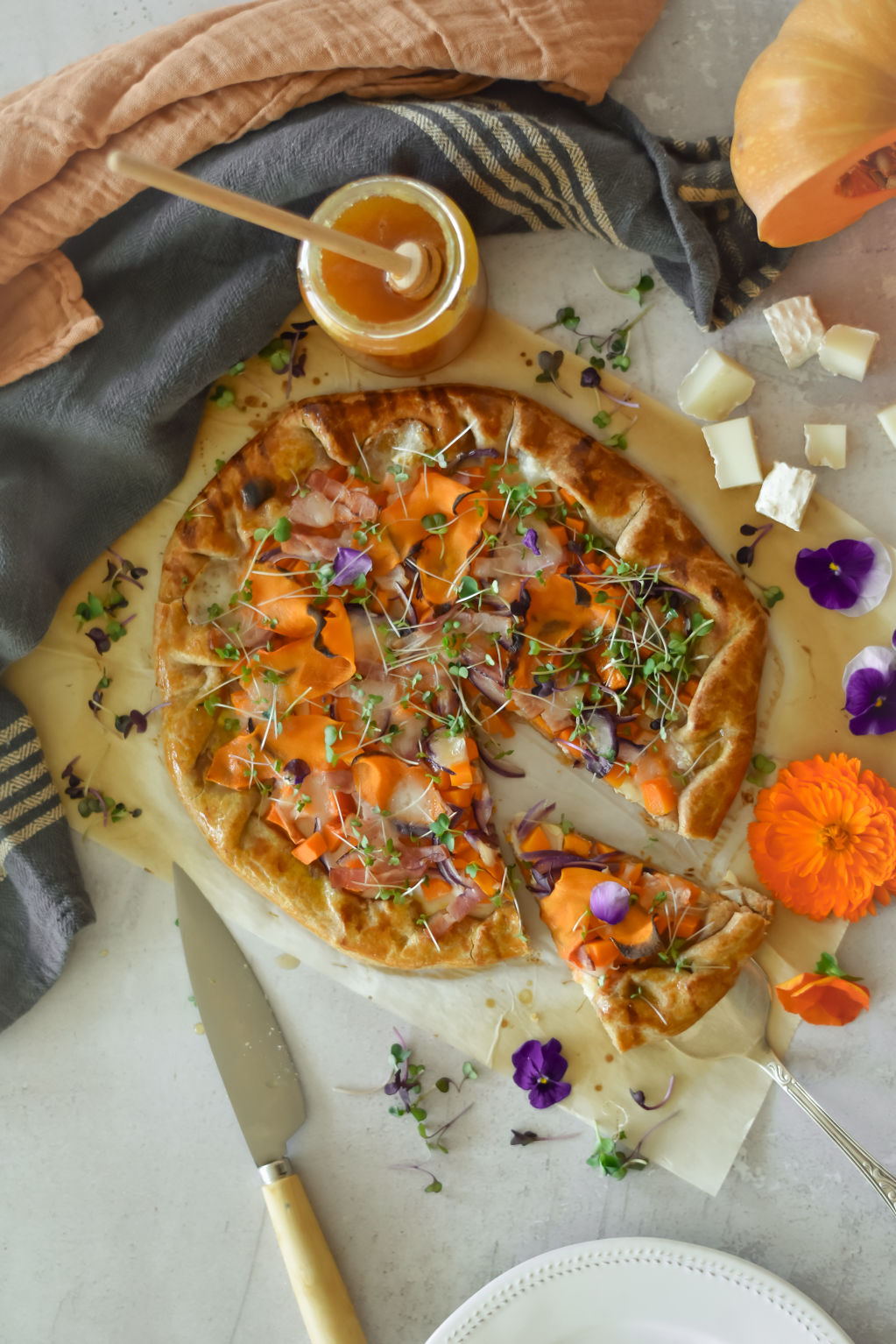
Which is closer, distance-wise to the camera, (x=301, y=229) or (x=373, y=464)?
(x=301, y=229)

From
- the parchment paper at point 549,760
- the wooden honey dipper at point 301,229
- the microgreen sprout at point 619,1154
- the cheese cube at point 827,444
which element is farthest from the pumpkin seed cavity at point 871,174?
the microgreen sprout at point 619,1154

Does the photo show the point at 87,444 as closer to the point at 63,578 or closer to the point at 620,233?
the point at 63,578

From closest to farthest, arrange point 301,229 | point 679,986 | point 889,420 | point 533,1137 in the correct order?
point 301,229 → point 679,986 → point 889,420 → point 533,1137

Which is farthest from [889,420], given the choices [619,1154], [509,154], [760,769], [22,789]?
[22,789]

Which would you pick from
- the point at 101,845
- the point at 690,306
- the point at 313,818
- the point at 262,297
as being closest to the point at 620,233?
the point at 690,306

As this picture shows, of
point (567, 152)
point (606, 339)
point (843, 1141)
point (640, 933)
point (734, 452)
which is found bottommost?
point (843, 1141)

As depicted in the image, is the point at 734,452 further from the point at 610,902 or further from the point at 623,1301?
the point at 623,1301

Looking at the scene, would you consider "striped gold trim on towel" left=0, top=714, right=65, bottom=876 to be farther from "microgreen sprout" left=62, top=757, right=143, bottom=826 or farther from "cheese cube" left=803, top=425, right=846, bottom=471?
"cheese cube" left=803, top=425, right=846, bottom=471
